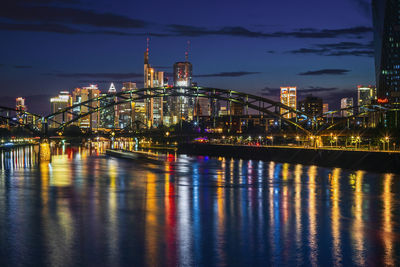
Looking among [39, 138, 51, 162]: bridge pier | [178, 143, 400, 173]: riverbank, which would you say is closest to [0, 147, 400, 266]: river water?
[178, 143, 400, 173]: riverbank

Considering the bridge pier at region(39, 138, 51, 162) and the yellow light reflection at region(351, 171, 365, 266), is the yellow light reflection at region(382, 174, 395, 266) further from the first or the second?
the bridge pier at region(39, 138, 51, 162)

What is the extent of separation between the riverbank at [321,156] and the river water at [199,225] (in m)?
16.2

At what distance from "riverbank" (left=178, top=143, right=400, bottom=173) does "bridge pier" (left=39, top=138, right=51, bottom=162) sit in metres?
38.2

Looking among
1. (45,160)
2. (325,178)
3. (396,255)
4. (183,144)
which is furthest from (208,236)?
(183,144)

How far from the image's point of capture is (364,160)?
2484 inches

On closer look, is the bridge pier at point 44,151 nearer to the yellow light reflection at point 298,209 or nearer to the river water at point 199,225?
the river water at point 199,225

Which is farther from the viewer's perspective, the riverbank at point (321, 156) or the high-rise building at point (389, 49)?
the high-rise building at point (389, 49)

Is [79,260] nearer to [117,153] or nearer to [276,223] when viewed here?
[276,223]

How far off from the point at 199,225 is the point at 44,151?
7091cm

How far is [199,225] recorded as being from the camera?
2508 centimetres

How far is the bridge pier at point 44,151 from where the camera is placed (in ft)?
283

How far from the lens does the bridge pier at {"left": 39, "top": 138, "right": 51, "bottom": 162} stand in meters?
86.3

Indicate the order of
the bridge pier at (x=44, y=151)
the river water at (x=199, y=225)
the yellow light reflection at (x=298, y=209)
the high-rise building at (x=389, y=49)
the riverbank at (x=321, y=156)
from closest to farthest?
the river water at (x=199, y=225) < the yellow light reflection at (x=298, y=209) < the riverbank at (x=321, y=156) < the bridge pier at (x=44, y=151) < the high-rise building at (x=389, y=49)

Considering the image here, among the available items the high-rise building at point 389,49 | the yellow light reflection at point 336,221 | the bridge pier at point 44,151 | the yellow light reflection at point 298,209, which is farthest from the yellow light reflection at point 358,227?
the high-rise building at point 389,49
